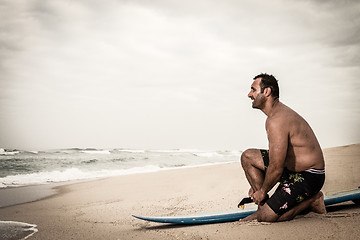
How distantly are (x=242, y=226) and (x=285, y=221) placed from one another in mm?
394

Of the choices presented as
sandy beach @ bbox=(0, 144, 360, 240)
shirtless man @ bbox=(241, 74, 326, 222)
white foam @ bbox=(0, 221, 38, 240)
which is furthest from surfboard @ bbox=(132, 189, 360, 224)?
white foam @ bbox=(0, 221, 38, 240)

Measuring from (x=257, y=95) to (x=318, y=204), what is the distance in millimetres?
1242

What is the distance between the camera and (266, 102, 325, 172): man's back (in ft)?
7.47

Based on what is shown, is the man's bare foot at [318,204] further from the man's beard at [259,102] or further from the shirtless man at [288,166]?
the man's beard at [259,102]

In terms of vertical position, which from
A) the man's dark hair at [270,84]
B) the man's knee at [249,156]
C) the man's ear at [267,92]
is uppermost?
the man's dark hair at [270,84]

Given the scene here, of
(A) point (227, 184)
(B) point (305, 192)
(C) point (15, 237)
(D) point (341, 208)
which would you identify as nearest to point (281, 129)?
(B) point (305, 192)

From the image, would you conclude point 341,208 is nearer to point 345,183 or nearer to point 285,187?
point 285,187

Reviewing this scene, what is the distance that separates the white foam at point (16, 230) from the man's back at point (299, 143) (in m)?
2.86

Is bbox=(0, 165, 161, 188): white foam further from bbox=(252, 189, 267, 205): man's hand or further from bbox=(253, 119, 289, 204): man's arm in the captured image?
bbox=(253, 119, 289, 204): man's arm

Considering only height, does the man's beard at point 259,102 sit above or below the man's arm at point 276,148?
above

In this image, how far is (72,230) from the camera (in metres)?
2.91

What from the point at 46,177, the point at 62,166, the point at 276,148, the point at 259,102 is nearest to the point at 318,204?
the point at 276,148

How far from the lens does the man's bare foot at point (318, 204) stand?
250cm

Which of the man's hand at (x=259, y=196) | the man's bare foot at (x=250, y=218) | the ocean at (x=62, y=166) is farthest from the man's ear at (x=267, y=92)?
the ocean at (x=62, y=166)
